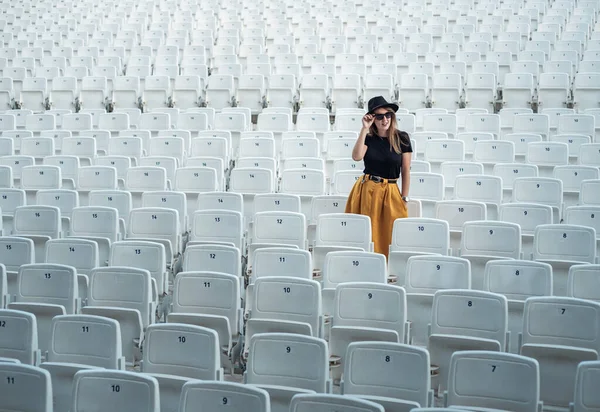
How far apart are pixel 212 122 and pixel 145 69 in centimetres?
318

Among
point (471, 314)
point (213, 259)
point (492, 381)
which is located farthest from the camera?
point (213, 259)

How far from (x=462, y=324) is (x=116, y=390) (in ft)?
7.48

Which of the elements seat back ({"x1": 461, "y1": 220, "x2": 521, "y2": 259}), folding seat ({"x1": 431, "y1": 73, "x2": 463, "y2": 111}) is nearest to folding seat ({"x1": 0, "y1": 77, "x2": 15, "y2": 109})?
folding seat ({"x1": 431, "y1": 73, "x2": 463, "y2": 111})

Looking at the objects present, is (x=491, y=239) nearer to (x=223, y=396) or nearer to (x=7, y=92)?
(x=223, y=396)

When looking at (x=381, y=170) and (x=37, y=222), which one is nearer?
(x=381, y=170)

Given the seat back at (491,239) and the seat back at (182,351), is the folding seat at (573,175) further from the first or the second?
the seat back at (182,351)

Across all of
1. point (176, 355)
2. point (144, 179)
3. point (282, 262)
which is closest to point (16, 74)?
point (144, 179)

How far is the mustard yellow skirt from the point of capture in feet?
23.4

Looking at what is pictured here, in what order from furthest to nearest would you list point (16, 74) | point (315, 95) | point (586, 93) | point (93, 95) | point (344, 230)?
1. point (16, 74)
2. point (93, 95)
3. point (315, 95)
4. point (586, 93)
5. point (344, 230)

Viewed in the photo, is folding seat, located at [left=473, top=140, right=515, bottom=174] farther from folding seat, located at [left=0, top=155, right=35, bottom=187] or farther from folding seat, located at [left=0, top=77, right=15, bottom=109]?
folding seat, located at [left=0, top=77, right=15, bottom=109]

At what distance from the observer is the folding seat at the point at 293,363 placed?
185 inches

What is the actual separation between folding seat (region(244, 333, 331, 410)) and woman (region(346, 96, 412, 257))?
2.47m

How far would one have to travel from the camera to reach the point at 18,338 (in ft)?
16.9

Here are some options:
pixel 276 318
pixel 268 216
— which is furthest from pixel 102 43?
pixel 276 318
